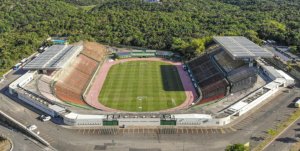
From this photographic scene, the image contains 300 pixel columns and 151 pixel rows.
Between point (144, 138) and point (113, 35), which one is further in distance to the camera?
point (113, 35)

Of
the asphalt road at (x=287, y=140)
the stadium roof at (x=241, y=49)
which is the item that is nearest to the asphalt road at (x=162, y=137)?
the asphalt road at (x=287, y=140)

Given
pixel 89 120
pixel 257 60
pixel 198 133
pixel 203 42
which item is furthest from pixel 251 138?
pixel 203 42

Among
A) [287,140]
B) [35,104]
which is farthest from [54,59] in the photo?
[287,140]

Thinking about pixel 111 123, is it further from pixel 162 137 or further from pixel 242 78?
pixel 242 78

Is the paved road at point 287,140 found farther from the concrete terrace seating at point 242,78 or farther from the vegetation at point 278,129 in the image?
the concrete terrace seating at point 242,78

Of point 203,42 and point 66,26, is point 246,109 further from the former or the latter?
point 66,26

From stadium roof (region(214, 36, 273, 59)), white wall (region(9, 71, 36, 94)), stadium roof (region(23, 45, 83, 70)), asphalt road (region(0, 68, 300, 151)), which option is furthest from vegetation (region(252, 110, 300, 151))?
white wall (region(9, 71, 36, 94))

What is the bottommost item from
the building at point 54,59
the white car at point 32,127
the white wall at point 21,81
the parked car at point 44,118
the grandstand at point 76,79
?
the grandstand at point 76,79
